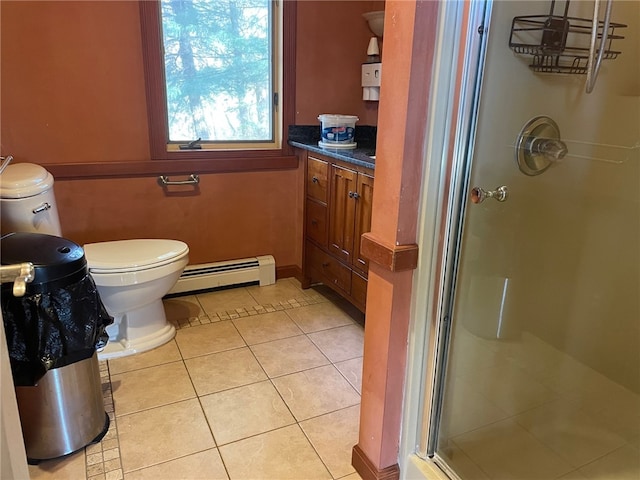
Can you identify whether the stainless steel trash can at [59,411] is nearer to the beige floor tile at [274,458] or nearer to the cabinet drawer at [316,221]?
the beige floor tile at [274,458]

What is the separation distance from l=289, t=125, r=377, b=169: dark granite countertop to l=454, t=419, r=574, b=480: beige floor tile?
1261 millimetres

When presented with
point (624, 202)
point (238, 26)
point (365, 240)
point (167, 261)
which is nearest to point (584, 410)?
point (624, 202)

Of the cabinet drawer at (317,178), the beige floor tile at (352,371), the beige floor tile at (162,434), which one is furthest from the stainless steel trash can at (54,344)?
the cabinet drawer at (317,178)

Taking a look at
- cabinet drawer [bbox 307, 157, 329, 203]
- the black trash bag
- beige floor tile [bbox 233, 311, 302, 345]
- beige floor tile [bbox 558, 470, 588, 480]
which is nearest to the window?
cabinet drawer [bbox 307, 157, 329, 203]

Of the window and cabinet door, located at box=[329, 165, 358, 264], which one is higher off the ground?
the window

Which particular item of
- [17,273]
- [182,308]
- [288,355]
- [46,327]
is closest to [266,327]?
[288,355]

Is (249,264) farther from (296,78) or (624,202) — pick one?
(624,202)

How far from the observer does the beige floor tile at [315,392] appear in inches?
72.7

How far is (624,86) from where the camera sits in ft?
5.38

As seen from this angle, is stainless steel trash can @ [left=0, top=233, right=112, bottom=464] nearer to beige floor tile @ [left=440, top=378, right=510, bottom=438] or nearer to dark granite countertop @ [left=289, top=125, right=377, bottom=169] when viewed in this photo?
beige floor tile @ [left=440, top=378, right=510, bottom=438]

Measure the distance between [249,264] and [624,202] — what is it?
1939 mm

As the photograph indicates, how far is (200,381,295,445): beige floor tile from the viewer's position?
1.72 m

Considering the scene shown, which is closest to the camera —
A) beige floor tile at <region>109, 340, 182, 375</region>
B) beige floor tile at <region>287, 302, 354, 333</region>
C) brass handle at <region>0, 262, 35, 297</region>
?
brass handle at <region>0, 262, 35, 297</region>

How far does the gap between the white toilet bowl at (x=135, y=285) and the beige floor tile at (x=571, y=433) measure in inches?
59.8
